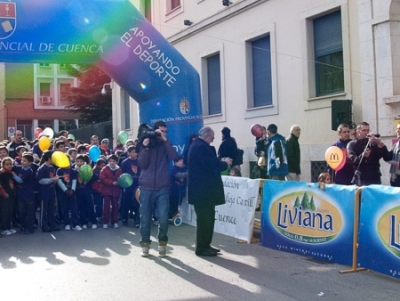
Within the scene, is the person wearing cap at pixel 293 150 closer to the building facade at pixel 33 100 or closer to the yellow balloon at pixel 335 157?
the yellow balloon at pixel 335 157

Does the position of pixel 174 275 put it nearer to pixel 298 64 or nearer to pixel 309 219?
pixel 309 219

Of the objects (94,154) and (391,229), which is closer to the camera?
(391,229)

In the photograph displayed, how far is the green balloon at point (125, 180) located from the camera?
36.1 ft

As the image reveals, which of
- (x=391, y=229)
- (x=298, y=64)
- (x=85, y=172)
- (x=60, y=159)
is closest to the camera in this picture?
(x=391, y=229)

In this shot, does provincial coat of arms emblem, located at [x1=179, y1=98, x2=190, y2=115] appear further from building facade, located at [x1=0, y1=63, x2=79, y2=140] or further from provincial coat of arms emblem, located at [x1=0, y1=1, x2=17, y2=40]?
building facade, located at [x1=0, y1=63, x2=79, y2=140]

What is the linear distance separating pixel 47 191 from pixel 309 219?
5427mm

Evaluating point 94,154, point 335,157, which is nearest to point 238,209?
point 335,157

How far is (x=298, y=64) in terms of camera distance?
13.9 meters

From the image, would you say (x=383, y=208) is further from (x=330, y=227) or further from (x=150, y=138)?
(x=150, y=138)

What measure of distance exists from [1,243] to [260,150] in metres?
6.02

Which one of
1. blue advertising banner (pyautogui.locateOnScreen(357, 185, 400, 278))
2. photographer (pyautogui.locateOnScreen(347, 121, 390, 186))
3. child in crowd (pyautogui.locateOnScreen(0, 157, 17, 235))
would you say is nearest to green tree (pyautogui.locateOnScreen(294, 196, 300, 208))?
blue advertising banner (pyautogui.locateOnScreen(357, 185, 400, 278))

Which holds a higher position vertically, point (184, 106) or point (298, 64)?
point (298, 64)

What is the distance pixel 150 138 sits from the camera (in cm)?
809

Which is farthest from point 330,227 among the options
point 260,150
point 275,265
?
point 260,150
